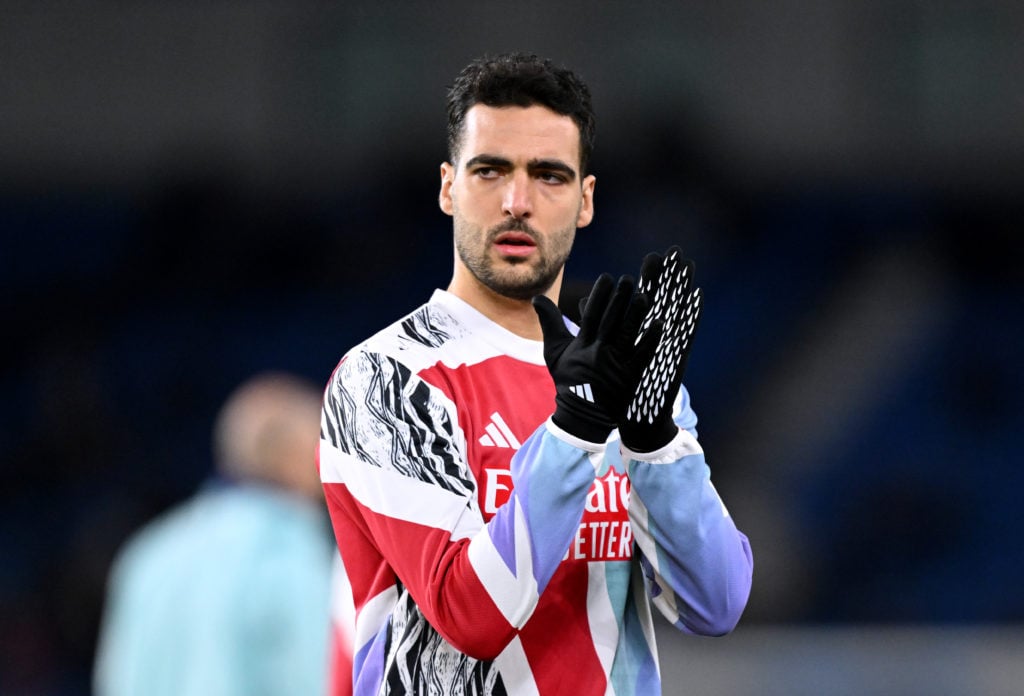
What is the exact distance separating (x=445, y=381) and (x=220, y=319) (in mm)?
7739

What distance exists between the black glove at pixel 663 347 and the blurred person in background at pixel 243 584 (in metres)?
1.54

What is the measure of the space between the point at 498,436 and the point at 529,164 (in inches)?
17.0

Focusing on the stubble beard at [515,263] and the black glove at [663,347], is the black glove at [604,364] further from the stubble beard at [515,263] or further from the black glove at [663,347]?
the stubble beard at [515,263]

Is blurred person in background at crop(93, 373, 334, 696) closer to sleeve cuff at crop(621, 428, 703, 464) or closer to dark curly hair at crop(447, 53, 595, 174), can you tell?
dark curly hair at crop(447, 53, 595, 174)

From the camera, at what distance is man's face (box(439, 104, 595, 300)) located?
2.31m

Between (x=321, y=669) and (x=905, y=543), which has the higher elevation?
(x=321, y=669)

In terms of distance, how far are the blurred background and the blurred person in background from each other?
566 cm

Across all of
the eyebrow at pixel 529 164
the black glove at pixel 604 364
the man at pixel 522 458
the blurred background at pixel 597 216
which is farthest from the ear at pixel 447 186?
the blurred background at pixel 597 216

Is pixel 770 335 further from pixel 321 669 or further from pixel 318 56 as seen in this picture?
pixel 321 669

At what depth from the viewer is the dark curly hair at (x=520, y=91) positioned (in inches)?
92.2

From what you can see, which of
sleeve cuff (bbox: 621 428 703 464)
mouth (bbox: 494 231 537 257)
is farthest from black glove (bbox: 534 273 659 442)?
mouth (bbox: 494 231 537 257)

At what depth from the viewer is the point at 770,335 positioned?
9.96 metres

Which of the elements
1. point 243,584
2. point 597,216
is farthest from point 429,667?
point 597,216

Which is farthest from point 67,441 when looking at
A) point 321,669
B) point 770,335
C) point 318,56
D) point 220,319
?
point 321,669
